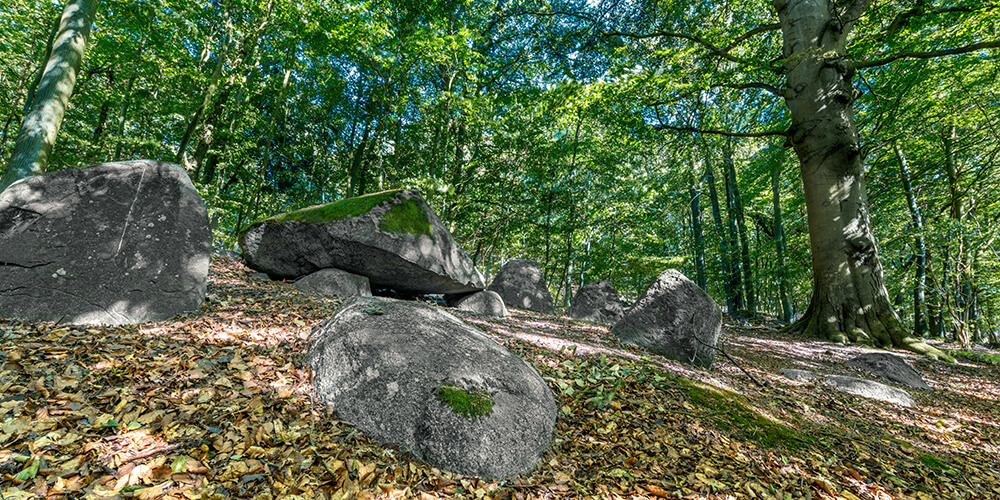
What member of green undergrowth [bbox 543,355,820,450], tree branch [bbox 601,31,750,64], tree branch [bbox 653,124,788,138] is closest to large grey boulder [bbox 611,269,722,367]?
green undergrowth [bbox 543,355,820,450]

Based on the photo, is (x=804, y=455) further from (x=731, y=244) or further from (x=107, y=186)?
(x=731, y=244)

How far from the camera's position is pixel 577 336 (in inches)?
233

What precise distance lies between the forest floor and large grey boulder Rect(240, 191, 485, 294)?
225cm

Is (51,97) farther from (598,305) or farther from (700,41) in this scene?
(700,41)

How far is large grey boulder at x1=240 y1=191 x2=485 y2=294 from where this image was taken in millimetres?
6312

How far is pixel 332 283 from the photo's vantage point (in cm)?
622

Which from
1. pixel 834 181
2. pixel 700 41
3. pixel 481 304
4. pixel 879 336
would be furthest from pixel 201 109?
pixel 879 336

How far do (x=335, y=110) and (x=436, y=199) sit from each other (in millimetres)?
10698

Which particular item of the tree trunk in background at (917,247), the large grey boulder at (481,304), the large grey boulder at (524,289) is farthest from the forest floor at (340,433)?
the large grey boulder at (524,289)

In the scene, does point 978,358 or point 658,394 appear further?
point 978,358

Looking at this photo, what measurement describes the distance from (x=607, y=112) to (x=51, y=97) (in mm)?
10716

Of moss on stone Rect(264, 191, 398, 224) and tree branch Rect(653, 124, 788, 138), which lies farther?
tree branch Rect(653, 124, 788, 138)

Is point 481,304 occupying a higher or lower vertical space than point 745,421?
higher

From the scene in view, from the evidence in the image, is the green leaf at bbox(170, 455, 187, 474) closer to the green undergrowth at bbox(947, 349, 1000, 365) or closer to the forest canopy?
the forest canopy
